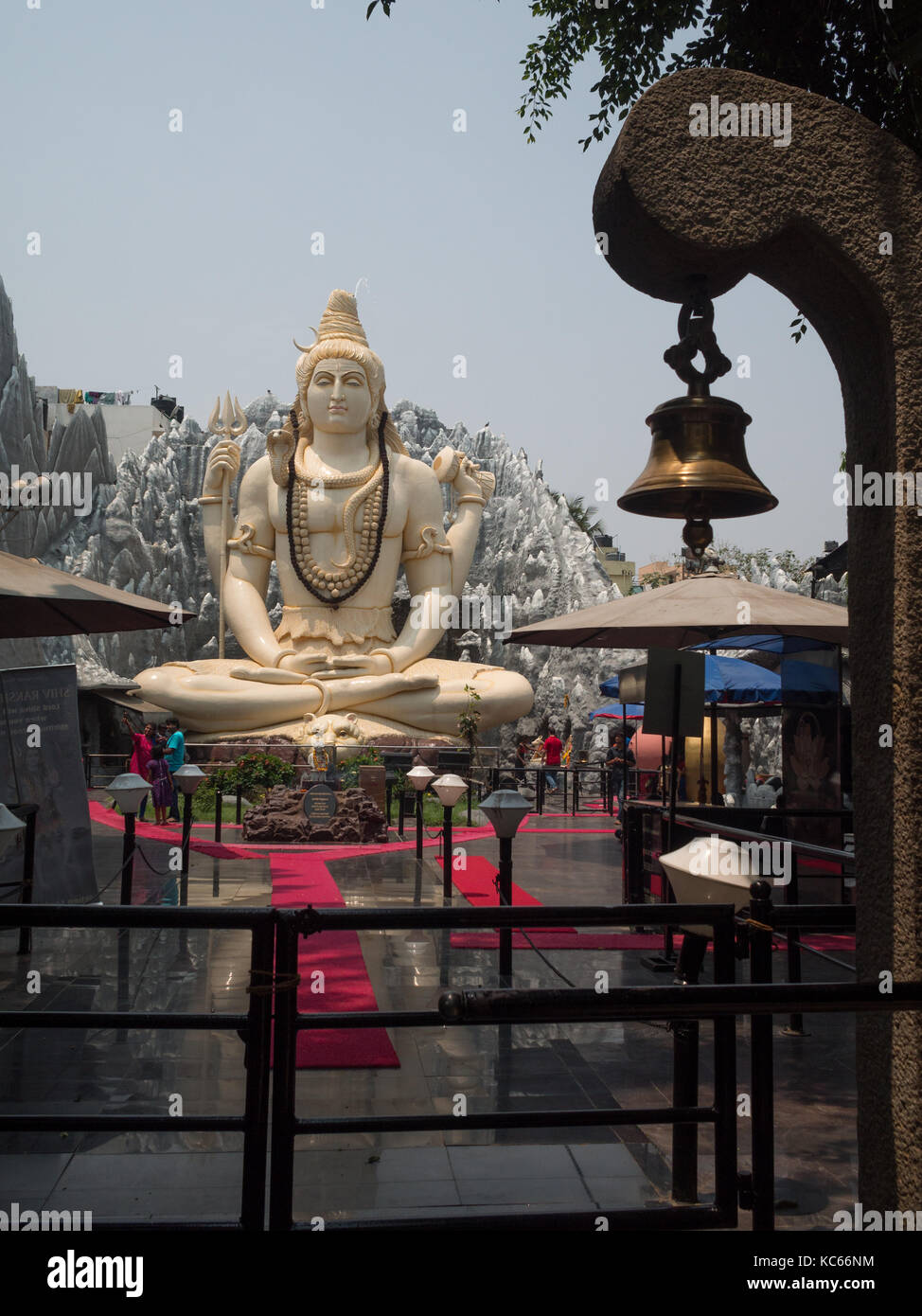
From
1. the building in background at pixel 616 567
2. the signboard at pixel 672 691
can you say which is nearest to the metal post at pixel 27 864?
the signboard at pixel 672 691

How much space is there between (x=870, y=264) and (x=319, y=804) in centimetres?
983

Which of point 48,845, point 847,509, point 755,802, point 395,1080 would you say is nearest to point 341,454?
point 755,802

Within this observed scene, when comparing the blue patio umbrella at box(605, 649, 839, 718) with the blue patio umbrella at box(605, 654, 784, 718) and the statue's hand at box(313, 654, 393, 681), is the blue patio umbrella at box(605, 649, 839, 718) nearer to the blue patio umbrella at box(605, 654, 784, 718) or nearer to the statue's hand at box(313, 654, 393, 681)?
the blue patio umbrella at box(605, 654, 784, 718)

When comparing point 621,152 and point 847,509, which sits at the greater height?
point 621,152

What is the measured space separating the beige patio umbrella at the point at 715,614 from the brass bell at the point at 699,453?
3724 mm

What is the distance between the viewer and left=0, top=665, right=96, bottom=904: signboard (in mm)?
6895

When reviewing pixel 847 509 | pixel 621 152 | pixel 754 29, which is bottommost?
pixel 847 509

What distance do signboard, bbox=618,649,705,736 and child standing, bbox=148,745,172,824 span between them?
7.70 meters

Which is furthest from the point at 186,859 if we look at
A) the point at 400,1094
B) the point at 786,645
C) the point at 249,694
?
the point at 249,694

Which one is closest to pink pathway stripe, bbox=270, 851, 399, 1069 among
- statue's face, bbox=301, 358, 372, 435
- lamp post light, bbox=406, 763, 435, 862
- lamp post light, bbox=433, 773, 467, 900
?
lamp post light, bbox=433, 773, 467, 900

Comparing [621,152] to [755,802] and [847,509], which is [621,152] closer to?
[847,509]

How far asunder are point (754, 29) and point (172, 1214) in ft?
19.8
